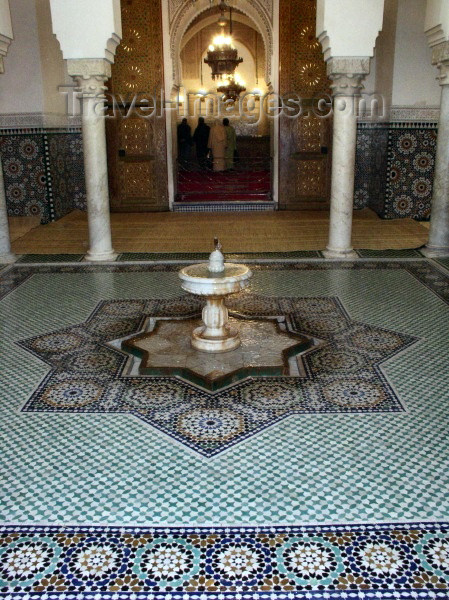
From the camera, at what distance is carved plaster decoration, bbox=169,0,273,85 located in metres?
6.96

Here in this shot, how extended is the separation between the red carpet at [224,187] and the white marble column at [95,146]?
2.80 meters

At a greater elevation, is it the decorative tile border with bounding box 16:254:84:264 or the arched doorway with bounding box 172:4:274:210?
the arched doorway with bounding box 172:4:274:210

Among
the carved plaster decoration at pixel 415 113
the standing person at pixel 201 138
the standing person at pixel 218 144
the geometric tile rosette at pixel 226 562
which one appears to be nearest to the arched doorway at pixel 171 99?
the carved plaster decoration at pixel 415 113

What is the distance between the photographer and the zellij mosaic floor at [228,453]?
159cm

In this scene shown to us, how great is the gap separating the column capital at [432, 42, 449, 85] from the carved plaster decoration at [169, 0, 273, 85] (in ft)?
9.13

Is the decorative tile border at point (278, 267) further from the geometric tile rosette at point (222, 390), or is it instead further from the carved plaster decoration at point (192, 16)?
the carved plaster decoration at point (192, 16)

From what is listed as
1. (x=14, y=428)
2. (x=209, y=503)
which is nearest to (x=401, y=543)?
(x=209, y=503)

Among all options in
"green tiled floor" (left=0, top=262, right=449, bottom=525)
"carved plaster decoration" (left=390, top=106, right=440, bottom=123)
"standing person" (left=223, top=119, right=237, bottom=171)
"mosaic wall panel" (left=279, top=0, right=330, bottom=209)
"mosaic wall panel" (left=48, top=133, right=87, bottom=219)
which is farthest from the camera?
"standing person" (left=223, top=119, right=237, bottom=171)

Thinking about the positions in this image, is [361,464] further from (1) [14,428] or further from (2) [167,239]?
(2) [167,239]

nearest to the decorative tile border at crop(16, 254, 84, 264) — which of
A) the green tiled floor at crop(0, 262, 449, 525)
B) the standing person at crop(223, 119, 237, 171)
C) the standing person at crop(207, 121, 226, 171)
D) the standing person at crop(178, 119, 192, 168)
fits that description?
the green tiled floor at crop(0, 262, 449, 525)

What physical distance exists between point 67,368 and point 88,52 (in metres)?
2.74

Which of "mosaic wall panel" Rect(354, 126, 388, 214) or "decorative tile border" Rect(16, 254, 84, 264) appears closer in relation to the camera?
"decorative tile border" Rect(16, 254, 84, 264)

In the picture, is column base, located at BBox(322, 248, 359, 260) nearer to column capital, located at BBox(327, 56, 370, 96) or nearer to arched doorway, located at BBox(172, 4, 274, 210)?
column capital, located at BBox(327, 56, 370, 96)

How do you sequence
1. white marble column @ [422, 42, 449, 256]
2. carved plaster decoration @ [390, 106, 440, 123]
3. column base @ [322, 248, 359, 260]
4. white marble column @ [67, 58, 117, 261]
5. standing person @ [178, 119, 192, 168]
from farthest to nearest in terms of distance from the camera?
standing person @ [178, 119, 192, 168] < carved plaster decoration @ [390, 106, 440, 123] < column base @ [322, 248, 359, 260] < white marble column @ [422, 42, 449, 256] < white marble column @ [67, 58, 117, 261]
